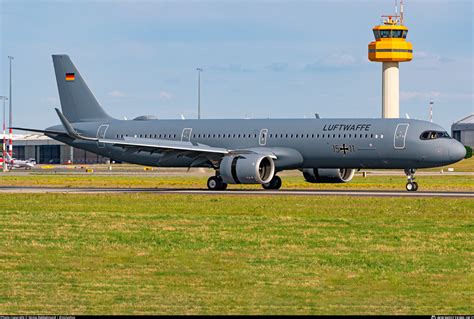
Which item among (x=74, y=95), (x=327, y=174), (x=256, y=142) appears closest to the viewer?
(x=256, y=142)

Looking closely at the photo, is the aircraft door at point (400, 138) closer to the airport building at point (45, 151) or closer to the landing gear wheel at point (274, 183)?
the landing gear wheel at point (274, 183)

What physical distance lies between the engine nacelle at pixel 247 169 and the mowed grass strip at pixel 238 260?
13.7m

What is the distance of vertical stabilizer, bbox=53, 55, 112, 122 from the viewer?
6303 centimetres

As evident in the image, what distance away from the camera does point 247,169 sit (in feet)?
167

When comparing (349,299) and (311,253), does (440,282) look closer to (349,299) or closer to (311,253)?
(349,299)

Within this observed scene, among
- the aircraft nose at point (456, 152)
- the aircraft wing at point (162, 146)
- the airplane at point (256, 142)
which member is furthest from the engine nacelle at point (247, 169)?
the aircraft nose at point (456, 152)

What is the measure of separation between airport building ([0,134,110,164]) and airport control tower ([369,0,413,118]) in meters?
56.4

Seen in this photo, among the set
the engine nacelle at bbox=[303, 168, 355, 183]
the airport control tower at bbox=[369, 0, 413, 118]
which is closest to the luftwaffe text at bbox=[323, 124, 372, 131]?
the engine nacelle at bbox=[303, 168, 355, 183]

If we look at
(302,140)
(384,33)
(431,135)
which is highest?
(384,33)

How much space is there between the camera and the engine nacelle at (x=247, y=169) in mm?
50969

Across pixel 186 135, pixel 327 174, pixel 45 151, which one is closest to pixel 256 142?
pixel 327 174

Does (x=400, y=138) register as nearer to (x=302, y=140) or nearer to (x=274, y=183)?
(x=302, y=140)

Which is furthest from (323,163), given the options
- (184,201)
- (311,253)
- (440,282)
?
(440,282)

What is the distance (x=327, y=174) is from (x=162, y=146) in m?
9.43
